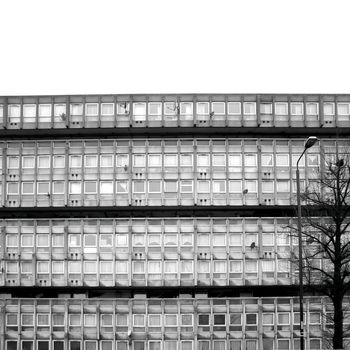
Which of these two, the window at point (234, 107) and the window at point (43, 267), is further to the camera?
the window at point (234, 107)

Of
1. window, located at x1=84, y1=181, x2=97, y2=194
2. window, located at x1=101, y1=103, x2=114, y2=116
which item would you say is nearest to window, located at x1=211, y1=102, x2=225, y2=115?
window, located at x1=101, y1=103, x2=114, y2=116

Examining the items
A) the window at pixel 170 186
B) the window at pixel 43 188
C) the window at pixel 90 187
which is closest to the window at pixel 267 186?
the window at pixel 170 186

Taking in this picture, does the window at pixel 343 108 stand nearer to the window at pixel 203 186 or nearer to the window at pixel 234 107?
the window at pixel 234 107

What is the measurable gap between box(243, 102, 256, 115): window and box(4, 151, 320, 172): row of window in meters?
3.20

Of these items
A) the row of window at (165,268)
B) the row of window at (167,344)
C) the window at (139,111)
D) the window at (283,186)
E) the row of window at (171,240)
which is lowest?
the row of window at (167,344)

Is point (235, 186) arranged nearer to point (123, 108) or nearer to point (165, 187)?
point (165, 187)

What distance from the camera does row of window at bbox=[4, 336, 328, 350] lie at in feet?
149

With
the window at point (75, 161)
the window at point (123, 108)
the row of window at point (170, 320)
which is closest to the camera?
the row of window at point (170, 320)

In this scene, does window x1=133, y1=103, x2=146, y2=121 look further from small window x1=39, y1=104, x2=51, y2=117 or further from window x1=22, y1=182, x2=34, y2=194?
window x1=22, y1=182, x2=34, y2=194

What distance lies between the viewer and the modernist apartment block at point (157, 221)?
45812mm

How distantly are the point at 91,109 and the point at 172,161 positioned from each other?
7168 mm

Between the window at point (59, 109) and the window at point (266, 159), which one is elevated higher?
the window at point (59, 109)

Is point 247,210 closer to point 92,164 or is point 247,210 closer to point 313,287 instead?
point 92,164

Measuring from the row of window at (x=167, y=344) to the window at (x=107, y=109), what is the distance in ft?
53.4
